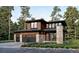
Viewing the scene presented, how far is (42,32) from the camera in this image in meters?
27.7

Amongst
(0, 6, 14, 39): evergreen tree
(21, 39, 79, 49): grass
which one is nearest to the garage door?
(21, 39, 79, 49): grass

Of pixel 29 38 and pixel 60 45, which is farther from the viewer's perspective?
pixel 29 38

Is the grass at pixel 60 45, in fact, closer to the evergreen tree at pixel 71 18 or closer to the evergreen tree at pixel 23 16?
the evergreen tree at pixel 71 18

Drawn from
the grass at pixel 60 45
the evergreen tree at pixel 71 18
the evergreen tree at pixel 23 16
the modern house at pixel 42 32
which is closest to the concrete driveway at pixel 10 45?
the modern house at pixel 42 32

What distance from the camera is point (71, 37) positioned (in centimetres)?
2758

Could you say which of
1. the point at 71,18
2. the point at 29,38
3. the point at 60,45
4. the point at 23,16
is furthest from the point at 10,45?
the point at 71,18

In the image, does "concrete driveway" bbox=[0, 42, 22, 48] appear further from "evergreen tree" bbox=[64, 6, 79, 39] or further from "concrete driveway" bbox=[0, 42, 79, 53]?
"evergreen tree" bbox=[64, 6, 79, 39]

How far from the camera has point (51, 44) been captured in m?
27.6

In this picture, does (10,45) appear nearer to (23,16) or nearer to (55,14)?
(23,16)

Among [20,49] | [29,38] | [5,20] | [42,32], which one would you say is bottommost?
[20,49]
